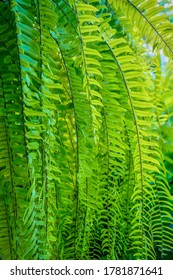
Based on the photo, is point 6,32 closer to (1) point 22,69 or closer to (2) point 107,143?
(1) point 22,69

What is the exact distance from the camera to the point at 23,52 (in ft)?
1.40

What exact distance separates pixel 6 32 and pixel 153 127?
34 cm

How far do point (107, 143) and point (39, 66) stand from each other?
172mm

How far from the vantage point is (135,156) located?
0.55 m

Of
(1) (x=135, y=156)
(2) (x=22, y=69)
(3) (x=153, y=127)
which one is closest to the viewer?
(2) (x=22, y=69)

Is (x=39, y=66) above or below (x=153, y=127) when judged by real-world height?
above

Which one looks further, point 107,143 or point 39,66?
point 107,143

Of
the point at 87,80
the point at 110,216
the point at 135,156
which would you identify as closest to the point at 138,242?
the point at 110,216

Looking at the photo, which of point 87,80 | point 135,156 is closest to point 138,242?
point 135,156

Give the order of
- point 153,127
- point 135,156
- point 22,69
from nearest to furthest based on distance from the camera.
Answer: point 22,69
point 135,156
point 153,127

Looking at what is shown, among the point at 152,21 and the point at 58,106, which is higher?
the point at 152,21

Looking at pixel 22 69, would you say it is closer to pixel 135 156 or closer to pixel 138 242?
pixel 135 156

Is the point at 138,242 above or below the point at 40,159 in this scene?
below
